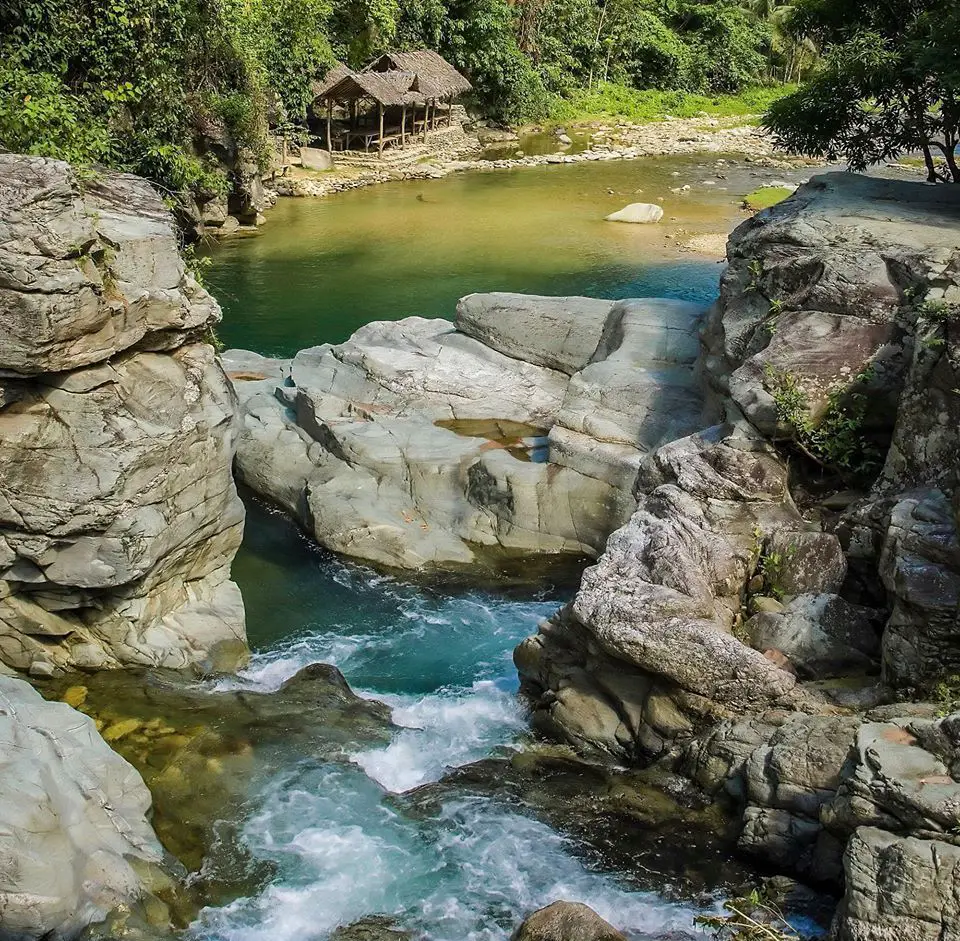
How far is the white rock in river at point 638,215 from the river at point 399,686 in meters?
4.64

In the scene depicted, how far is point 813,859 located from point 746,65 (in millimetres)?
60236

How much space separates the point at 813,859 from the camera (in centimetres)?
879

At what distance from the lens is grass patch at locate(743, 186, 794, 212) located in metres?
37.0

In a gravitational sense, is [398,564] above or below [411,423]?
below

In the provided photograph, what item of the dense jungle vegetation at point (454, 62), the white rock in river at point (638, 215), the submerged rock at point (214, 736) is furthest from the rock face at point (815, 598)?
the white rock in river at point (638, 215)

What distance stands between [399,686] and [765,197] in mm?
29922

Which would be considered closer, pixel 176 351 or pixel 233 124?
pixel 176 351

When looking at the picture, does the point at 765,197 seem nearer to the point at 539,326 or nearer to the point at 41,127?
the point at 539,326

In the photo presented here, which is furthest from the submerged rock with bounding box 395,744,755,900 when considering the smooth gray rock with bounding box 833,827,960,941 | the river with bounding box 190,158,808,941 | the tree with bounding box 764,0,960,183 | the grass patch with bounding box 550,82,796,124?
the grass patch with bounding box 550,82,796,124

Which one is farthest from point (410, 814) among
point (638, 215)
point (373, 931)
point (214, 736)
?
point (638, 215)

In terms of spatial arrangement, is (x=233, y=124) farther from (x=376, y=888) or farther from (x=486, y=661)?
(x=376, y=888)

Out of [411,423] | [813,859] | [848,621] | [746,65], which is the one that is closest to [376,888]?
[813,859]

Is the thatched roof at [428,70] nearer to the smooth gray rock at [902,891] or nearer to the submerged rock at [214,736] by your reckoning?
the submerged rock at [214,736]

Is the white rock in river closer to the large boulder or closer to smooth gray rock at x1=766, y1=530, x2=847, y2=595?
the large boulder
